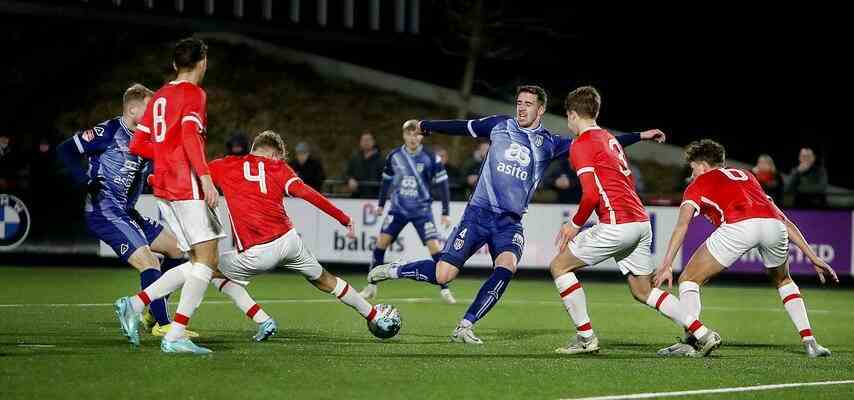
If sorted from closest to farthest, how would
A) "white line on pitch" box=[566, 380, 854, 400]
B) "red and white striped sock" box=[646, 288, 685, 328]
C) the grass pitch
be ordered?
"white line on pitch" box=[566, 380, 854, 400], the grass pitch, "red and white striped sock" box=[646, 288, 685, 328]

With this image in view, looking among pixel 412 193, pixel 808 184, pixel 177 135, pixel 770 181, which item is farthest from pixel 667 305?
pixel 808 184

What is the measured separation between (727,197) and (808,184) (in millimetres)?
10424

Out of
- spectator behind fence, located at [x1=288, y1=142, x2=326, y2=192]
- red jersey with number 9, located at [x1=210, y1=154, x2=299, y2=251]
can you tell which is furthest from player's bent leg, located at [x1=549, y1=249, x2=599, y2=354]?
spectator behind fence, located at [x1=288, y1=142, x2=326, y2=192]

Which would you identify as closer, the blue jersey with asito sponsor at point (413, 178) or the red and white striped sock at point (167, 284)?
the red and white striped sock at point (167, 284)

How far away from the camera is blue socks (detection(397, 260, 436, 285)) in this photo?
11.0 metres

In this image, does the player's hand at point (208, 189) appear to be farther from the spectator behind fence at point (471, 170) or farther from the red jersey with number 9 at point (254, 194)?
the spectator behind fence at point (471, 170)

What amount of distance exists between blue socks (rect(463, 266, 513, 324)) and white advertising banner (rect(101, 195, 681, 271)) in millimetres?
8948

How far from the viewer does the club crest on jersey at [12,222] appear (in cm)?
1994

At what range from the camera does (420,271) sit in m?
11.0

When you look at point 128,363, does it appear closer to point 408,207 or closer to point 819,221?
point 408,207

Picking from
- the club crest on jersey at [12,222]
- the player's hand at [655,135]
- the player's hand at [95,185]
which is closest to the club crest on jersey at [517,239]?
the player's hand at [655,135]

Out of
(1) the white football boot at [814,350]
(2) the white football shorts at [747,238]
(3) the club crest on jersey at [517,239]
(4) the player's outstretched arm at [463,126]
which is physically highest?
(4) the player's outstretched arm at [463,126]

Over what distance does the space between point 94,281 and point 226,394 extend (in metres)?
10.7

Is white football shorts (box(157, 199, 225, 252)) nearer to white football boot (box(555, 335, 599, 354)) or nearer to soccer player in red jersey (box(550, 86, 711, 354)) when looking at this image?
soccer player in red jersey (box(550, 86, 711, 354))
